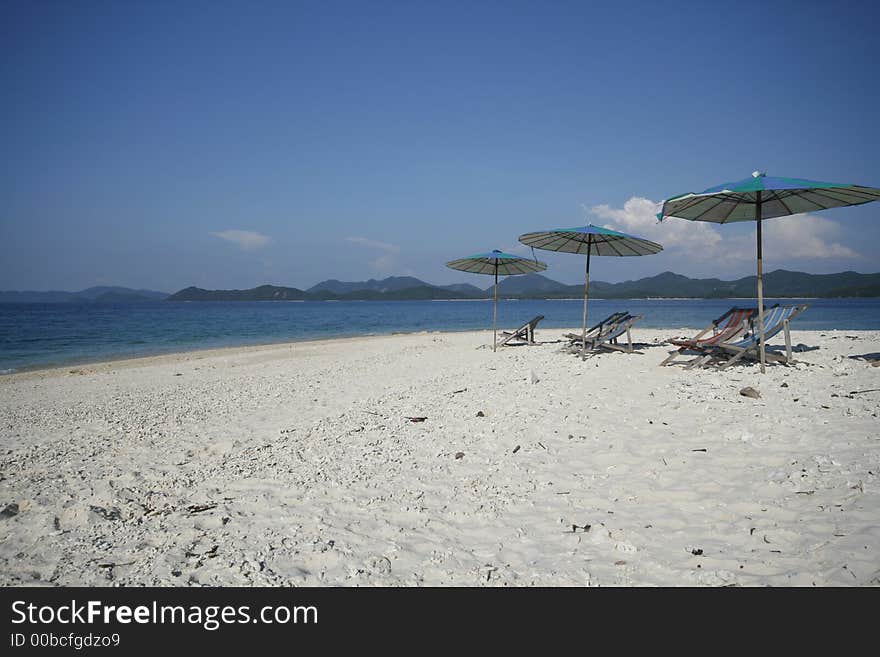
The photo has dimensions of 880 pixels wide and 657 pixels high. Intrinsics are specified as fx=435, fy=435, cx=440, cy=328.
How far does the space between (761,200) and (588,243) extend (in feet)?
15.8

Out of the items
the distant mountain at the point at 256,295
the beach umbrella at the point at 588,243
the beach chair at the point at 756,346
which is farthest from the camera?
the distant mountain at the point at 256,295

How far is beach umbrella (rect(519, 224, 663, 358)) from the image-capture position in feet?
35.3

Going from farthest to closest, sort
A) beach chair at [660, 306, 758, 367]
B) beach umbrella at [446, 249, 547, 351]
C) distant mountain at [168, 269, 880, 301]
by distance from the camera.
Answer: distant mountain at [168, 269, 880, 301], beach umbrella at [446, 249, 547, 351], beach chair at [660, 306, 758, 367]

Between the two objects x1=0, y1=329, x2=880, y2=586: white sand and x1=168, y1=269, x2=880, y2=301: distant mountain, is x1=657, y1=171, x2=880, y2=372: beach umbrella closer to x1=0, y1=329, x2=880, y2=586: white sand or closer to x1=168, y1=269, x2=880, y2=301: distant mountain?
x1=0, y1=329, x2=880, y2=586: white sand

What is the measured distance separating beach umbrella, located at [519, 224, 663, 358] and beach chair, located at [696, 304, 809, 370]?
2930mm

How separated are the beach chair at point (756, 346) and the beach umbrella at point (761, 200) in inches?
21.8

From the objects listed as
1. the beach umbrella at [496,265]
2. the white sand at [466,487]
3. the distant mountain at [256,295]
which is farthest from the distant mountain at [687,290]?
the white sand at [466,487]

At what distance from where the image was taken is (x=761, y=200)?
7.16 meters

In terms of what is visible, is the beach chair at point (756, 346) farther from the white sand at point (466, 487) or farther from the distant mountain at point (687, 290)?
the distant mountain at point (687, 290)

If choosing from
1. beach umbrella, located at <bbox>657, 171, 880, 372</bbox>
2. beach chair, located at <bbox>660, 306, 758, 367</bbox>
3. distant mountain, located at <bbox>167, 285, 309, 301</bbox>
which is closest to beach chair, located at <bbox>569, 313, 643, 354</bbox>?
beach chair, located at <bbox>660, 306, 758, 367</bbox>

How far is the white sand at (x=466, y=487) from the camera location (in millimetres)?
2506

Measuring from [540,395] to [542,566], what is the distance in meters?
4.10
